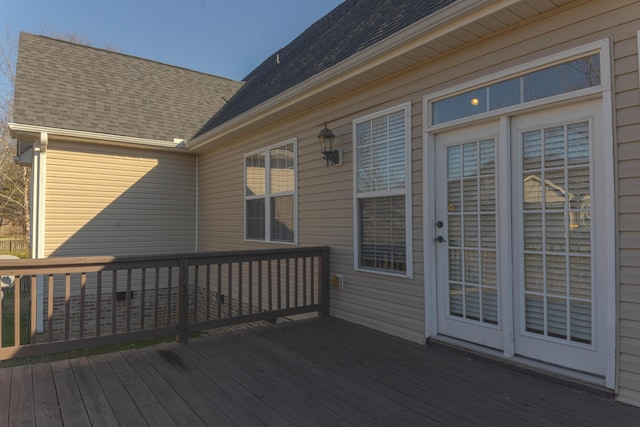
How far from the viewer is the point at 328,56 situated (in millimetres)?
4922

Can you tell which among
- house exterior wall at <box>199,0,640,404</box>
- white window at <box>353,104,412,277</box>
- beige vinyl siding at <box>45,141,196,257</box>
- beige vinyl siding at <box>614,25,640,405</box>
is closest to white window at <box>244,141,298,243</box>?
house exterior wall at <box>199,0,640,404</box>

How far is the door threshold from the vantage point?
2.32 meters

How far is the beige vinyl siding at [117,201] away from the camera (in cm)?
642

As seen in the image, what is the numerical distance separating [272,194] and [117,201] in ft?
10.9

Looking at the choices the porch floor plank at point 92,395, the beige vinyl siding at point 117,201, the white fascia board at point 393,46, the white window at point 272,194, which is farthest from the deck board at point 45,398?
the beige vinyl siding at point 117,201

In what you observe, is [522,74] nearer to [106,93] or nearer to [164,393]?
[164,393]

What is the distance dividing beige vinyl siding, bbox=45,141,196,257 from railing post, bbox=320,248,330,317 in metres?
4.33

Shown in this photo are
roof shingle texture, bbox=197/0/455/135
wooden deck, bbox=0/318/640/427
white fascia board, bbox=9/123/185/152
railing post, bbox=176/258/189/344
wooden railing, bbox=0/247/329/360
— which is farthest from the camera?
white fascia board, bbox=9/123/185/152

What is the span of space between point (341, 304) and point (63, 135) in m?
5.28

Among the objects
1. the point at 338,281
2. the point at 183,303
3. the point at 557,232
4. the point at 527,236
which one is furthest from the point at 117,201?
the point at 557,232

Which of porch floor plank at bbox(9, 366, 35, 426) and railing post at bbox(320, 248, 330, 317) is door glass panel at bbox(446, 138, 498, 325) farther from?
porch floor plank at bbox(9, 366, 35, 426)

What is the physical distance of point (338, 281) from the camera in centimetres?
432

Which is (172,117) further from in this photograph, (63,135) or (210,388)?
(210,388)

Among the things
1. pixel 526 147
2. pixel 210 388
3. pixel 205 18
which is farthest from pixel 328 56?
pixel 205 18
